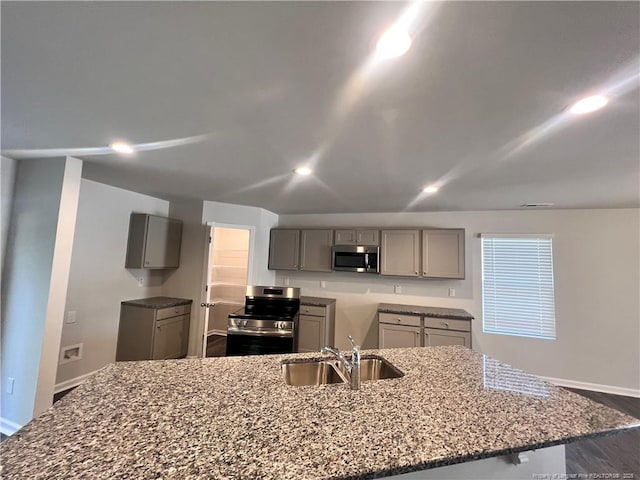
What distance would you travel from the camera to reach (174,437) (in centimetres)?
96

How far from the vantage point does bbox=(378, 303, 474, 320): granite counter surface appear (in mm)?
3589

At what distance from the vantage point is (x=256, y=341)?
3316 mm

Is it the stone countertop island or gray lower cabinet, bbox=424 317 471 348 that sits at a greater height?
the stone countertop island

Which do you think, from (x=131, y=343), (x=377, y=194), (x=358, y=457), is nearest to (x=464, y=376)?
(x=358, y=457)

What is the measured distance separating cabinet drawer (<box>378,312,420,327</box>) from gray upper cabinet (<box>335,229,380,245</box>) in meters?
1.09

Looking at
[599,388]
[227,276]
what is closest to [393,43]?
[599,388]

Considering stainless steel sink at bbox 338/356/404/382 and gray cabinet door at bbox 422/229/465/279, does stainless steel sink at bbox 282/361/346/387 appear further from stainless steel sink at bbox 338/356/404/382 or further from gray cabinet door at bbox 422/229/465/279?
gray cabinet door at bbox 422/229/465/279

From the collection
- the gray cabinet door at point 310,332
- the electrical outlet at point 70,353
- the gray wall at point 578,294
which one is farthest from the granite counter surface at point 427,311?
the electrical outlet at point 70,353

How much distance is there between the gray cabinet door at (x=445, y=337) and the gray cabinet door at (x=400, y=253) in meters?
0.81

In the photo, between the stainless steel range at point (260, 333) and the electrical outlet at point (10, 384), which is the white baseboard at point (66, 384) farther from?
the stainless steel range at point (260, 333)

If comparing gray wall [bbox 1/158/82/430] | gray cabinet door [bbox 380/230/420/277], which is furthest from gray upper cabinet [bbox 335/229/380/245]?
gray wall [bbox 1/158/82/430]

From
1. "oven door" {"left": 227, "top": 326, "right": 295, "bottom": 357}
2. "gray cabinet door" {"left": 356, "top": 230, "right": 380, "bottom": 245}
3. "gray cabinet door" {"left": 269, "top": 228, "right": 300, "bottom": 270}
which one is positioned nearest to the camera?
"oven door" {"left": 227, "top": 326, "right": 295, "bottom": 357}

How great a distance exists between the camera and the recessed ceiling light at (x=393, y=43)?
985mm

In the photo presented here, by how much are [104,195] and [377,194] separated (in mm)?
3338
